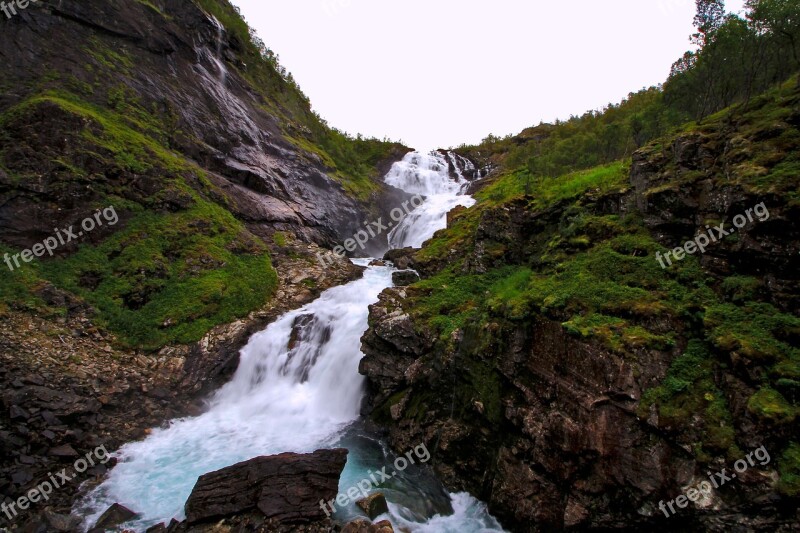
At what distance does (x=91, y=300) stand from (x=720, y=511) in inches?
821

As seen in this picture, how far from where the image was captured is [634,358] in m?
8.61

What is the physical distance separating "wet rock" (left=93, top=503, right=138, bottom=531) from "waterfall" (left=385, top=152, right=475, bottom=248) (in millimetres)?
23632

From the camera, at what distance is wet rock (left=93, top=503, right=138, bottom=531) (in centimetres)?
927

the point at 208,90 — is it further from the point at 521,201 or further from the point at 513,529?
the point at 513,529

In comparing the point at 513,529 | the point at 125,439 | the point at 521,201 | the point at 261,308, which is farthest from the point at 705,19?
the point at 125,439

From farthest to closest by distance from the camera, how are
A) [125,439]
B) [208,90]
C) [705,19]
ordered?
1. [208,90]
2. [705,19]
3. [125,439]

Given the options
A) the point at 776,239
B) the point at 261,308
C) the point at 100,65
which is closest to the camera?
the point at 776,239

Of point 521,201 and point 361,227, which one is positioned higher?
point 361,227

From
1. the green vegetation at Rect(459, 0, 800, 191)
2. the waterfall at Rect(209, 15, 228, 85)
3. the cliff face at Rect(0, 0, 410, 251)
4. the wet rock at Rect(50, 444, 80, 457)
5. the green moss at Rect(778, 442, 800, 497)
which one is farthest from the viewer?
the waterfall at Rect(209, 15, 228, 85)

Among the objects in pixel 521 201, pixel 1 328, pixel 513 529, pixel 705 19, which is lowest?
pixel 513 529

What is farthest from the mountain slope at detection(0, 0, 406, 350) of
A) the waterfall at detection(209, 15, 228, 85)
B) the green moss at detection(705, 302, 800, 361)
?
the green moss at detection(705, 302, 800, 361)

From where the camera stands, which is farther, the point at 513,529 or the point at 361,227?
the point at 361,227

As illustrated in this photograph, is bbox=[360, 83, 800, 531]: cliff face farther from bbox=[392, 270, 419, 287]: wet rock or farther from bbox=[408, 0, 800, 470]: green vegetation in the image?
bbox=[392, 270, 419, 287]: wet rock

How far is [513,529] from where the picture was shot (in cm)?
919
